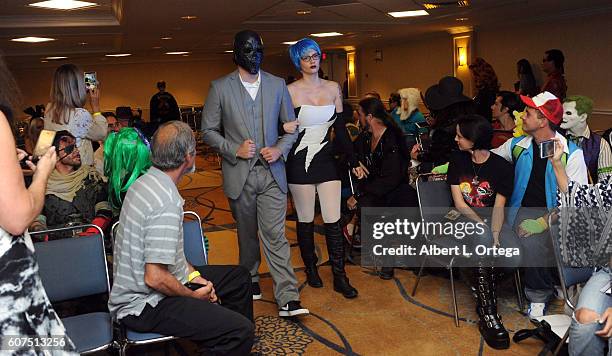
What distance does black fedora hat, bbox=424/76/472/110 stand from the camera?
4.70m

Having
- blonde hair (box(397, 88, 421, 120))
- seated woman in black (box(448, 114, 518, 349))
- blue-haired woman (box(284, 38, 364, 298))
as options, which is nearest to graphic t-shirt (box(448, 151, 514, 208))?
seated woman in black (box(448, 114, 518, 349))

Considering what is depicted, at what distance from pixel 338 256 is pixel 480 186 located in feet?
3.40

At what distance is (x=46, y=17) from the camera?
676 centimetres

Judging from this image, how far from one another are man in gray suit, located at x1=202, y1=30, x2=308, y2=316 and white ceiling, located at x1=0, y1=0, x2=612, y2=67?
8.32 feet

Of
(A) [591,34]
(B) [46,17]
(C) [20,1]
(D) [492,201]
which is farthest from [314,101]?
(A) [591,34]

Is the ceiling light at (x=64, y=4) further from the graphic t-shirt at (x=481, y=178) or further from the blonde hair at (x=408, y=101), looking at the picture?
the graphic t-shirt at (x=481, y=178)

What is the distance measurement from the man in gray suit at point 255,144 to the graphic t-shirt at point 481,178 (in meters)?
1.08

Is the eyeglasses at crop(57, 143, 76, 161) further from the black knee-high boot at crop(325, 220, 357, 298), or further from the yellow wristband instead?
the black knee-high boot at crop(325, 220, 357, 298)

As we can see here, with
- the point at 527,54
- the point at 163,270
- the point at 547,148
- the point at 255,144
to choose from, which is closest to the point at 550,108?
the point at 547,148

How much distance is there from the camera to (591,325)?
2.40 meters

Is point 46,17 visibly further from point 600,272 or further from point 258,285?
point 600,272

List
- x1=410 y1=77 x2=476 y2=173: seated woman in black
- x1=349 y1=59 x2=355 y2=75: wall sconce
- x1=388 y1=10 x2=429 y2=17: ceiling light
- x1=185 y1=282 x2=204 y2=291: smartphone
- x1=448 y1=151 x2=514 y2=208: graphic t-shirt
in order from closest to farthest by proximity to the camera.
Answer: x1=185 y1=282 x2=204 y2=291: smartphone, x1=448 y1=151 x2=514 y2=208: graphic t-shirt, x1=410 y1=77 x2=476 y2=173: seated woman in black, x1=388 y1=10 x2=429 y2=17: ceiling light, x1=349 y1=59 x2=355 y2=75: wall sconce

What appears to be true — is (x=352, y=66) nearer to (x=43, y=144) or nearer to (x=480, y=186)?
(x=480, y=186)

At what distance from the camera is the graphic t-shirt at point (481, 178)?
356 cm
